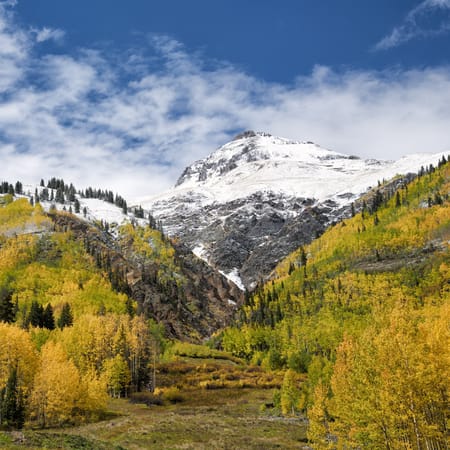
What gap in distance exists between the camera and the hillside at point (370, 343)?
105 ft

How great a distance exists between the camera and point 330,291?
170 metres

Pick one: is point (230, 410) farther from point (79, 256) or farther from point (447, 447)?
point (79, 256)

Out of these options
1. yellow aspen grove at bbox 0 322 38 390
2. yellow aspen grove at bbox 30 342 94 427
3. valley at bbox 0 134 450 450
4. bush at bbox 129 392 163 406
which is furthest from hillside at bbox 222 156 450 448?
yellow aspen grove at bbox 0 322 38 390

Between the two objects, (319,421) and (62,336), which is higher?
(62,336)

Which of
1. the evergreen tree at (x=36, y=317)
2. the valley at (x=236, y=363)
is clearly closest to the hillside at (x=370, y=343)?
the valley at (x=236, y=363)

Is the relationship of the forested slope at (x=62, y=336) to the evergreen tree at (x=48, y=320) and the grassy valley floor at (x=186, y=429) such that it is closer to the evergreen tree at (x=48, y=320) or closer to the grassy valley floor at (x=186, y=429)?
the evergreen tree at (x=48, y=320)

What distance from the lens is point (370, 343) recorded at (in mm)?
35812

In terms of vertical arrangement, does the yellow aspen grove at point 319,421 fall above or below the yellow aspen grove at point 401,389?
below

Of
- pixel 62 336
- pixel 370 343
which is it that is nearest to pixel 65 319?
pixel 62 336

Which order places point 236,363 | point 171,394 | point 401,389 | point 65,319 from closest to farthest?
point 401,389, point 171,394, point 65,319, point 236,363

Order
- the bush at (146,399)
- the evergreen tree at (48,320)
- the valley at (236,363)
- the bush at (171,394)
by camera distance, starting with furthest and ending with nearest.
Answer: the evergreen tree at (48,320) → the bush at (171,394) → the bush at (146,399) → the valley at (236,363)

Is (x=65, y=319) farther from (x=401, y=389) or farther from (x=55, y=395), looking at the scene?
(x=401, y=389)

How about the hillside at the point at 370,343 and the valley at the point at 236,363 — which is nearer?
the hillside at the point at 370,343

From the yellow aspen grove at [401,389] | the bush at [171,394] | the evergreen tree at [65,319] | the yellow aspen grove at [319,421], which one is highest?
the evergreen tree at [65,319]
